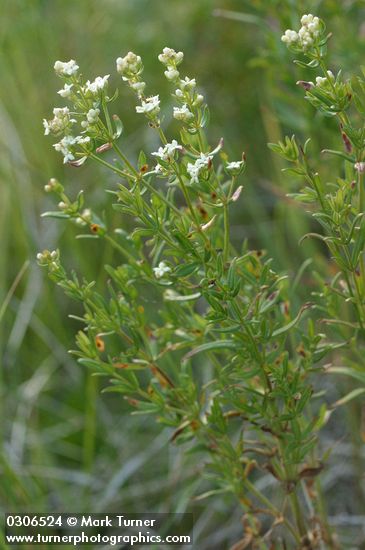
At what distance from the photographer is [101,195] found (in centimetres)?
201

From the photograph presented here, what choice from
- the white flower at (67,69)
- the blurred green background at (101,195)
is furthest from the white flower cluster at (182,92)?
the blurred green background at (101,195)

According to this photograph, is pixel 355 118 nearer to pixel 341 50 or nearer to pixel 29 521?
pixel 341 50

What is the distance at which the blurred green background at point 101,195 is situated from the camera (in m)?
1.56

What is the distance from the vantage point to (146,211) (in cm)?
93

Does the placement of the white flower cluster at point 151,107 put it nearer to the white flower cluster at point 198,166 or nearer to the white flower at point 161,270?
the white flower cluster at point 198,166

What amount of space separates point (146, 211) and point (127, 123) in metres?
1.55

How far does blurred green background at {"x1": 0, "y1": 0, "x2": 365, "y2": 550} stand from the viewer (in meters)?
1.56

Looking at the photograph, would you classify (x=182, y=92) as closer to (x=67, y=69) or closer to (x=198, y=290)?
(x=67, y=69)

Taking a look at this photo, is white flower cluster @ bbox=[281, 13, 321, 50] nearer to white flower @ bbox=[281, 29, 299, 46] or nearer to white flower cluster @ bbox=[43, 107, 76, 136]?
white flower @ bbox=[281, 29, 299, 46]

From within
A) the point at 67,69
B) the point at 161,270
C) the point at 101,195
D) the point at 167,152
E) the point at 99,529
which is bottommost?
the point at 99,529

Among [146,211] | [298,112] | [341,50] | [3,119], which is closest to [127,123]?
[3,119]

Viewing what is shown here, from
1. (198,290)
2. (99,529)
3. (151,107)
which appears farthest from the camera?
(99,529)

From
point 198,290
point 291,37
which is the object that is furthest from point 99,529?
point 291,37

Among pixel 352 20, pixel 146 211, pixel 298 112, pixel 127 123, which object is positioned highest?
pixel 127 123
